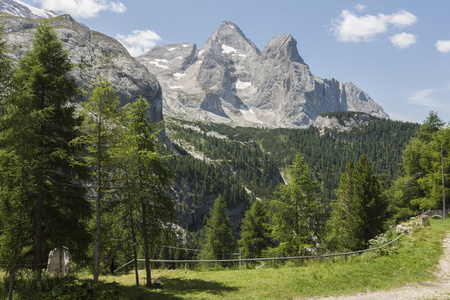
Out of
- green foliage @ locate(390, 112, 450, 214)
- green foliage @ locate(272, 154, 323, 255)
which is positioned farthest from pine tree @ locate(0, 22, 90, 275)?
green foliage @ locate(390, 112, 450, 214)

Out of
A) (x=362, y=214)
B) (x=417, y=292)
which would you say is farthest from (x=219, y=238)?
(x=417, y=292)

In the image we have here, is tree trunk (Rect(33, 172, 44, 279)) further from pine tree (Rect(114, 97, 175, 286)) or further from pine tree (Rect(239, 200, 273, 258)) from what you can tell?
pine tree (Rect(239, 200, 273, 258))

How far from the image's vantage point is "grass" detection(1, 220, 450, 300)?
1370 centimetres

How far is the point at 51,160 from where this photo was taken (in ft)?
50.1

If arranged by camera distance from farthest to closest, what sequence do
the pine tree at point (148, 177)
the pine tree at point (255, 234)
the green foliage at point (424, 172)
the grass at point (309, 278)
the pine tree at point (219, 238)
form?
the pine tree at point (219, 238)
the pine tree at point (255, 234)
the green foliage at point (424, 172)
the pine tree at point (148, 177)
the grass at point (309, 278)

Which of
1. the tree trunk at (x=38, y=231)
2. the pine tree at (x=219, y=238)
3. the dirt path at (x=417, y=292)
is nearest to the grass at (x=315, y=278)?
the dirt path at (x=417, y=292)

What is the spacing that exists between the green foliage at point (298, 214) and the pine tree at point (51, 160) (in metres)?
15.3

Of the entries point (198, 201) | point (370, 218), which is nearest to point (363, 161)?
point (370, 218)

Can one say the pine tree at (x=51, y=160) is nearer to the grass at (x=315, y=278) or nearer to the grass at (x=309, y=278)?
the grass at (x=309, y=278)

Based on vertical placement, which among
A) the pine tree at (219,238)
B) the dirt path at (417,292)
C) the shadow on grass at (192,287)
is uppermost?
the dirt path at (417,292)

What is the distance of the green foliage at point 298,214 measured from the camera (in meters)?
23.6

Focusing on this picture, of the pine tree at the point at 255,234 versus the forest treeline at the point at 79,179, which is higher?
the forest treeline at the point at 79,179

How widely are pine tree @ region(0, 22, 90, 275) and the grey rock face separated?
14749 cm

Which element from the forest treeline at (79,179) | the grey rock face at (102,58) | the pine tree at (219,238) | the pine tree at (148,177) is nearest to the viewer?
the forest treeline at (79,179)
